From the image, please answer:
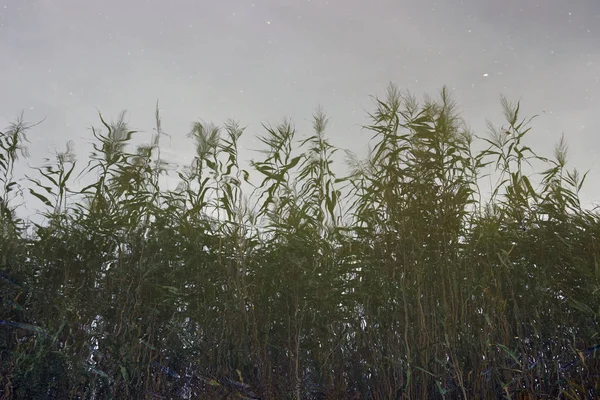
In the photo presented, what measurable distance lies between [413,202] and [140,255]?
71.0 inches

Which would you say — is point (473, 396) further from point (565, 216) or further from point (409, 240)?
point (565, 216)

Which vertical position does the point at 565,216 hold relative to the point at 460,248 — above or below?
above

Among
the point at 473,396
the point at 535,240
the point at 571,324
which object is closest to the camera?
the point at 473,396

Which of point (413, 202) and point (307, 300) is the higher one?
point (413, 202)

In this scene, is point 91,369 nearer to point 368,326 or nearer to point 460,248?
point 368,326

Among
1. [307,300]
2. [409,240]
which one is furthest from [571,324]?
[307,300]

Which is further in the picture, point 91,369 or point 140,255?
point 140,255

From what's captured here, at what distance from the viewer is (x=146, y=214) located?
3604mm

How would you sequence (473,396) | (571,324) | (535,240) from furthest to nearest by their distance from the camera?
(535,240) < (571,324) < (473,396)

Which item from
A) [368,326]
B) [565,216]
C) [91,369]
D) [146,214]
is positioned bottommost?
[91,369]

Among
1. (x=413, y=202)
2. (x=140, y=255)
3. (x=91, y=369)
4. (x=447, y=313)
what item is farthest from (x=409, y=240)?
(x=91, y=369)

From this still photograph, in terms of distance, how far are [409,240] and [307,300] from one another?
0.74 metres

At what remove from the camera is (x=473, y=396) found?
3.01m

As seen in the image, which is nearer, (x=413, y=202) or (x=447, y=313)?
(x=447, y=313)
